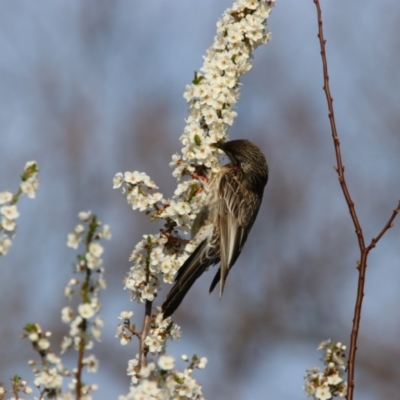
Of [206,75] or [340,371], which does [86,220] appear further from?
[206,75]

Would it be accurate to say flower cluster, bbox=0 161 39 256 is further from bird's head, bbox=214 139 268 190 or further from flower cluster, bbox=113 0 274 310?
bird's head, bbox=214 139 268 190

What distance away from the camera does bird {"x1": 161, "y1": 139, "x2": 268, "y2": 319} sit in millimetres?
4477

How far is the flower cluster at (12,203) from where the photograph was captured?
2.14m

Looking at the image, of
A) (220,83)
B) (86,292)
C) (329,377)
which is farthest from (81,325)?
(220,83)

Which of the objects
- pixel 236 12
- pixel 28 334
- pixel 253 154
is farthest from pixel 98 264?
pixel 253 154

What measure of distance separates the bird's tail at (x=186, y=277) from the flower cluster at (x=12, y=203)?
5.87ft

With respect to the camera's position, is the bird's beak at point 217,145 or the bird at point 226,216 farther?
the bird at point 226,216

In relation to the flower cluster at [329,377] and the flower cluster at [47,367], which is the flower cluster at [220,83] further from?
the flower cluster at [47,367]

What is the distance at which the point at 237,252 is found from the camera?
5.29 m

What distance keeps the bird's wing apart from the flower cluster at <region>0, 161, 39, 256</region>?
9.12ft

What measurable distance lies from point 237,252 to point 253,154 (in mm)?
771

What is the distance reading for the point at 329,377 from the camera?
2643 mm

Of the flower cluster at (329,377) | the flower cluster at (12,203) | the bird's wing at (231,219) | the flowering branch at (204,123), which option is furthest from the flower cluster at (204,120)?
the flower cluster at (12,203)

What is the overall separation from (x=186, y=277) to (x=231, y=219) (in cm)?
109
